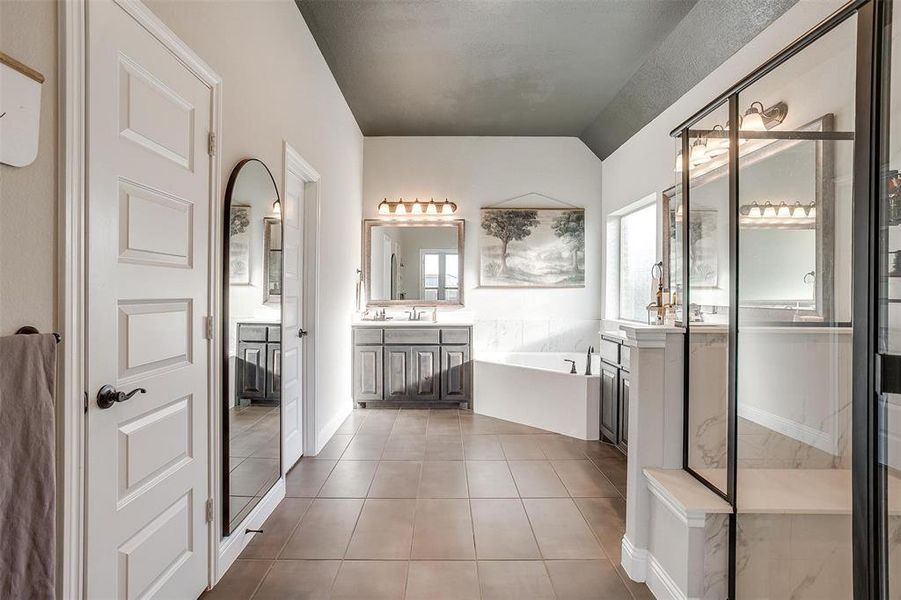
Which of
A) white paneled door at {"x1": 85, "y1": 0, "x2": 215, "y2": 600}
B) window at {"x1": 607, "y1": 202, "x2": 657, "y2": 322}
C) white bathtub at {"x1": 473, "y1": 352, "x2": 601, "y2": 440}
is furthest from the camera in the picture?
window at {"x1": 607, "y1": 202, "x2": 657, "y2": 322}

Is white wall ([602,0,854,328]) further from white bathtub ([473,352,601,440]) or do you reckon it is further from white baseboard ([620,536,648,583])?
white bathtub ([473,352,601,440])

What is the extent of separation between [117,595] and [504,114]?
455 cm

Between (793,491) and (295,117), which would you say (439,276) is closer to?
(295,117)

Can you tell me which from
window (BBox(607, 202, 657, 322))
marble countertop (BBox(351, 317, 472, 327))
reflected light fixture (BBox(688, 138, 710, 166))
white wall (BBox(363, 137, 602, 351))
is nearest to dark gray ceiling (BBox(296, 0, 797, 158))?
white wall (BBox(363, 137, 602, 351))

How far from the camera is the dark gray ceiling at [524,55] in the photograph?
2.89m

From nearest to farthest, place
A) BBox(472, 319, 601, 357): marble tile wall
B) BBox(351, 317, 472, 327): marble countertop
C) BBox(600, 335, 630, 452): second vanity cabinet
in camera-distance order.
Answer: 1. BBox(600, 335, 630, 452): second vanity cabinet
2. BBox(351, 317, 472, 327): marble countertop
3. BBox(472, 319, 601, 357): marble tile wall

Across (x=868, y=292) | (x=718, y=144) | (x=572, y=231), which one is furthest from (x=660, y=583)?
(x=572, y=231)

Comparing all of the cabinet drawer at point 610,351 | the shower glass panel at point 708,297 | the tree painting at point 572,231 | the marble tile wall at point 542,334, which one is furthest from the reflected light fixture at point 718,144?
the marble tile wall at point 542,334

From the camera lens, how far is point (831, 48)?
4.39 feet

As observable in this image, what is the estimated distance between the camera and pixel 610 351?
146 inches

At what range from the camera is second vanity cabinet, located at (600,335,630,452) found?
3469 millimetres

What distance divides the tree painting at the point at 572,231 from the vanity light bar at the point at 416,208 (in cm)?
122

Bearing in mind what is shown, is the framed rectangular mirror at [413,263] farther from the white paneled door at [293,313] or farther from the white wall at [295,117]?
the white paneled door at [293,313]

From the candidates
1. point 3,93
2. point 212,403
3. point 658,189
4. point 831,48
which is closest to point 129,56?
point 3,93
